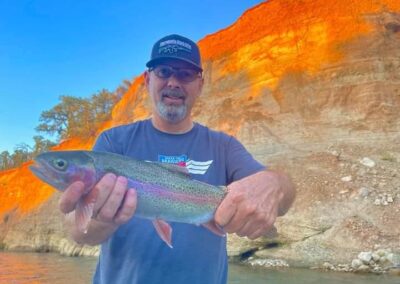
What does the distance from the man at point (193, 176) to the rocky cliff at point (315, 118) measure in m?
10.4

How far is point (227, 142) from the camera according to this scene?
141 inches

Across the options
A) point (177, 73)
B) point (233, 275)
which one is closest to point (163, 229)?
point (177, 73)

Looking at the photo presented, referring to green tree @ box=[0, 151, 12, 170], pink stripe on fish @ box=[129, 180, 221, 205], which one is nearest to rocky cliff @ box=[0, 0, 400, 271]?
pink stripe on fish @ box=[129, 180, 221, 205]

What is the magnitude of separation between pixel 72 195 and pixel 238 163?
4.74 ft

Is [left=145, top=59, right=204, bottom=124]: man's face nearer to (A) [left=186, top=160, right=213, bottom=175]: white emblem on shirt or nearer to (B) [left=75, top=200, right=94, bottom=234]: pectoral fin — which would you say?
(A) [left=186, top=160, right=213, bottom=175]: white emblem on shirt

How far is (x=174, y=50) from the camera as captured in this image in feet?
11.9

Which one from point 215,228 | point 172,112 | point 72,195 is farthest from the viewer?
point 172,112

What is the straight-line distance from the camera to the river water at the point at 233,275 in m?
11.2

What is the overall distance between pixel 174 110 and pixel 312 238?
11.8 metres

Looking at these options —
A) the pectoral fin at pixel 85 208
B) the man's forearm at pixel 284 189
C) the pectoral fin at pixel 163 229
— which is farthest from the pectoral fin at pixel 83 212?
the man's forearm at pixel 284 189

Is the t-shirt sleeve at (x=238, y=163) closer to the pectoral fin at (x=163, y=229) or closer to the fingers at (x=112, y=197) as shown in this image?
the pectoral fin at (x=163, y=229)

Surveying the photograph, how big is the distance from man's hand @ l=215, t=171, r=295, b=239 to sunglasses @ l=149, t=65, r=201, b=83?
126 cm

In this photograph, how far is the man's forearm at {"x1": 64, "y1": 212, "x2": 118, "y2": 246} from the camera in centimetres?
274

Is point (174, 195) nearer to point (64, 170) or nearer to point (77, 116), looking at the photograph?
point (64, 170)
